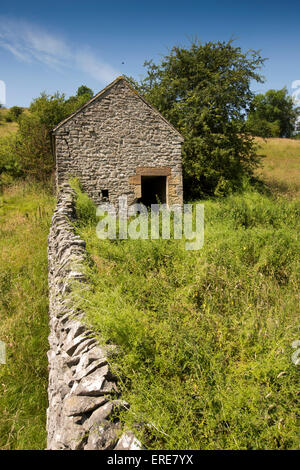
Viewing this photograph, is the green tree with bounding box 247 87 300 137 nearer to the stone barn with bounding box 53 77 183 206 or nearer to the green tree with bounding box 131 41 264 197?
the green tree with bounding box 131 41 264 197

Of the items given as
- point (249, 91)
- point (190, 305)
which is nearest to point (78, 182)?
point (190, 305)

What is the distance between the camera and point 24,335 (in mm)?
4086

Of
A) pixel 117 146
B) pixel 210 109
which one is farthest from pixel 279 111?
pixel 117 146

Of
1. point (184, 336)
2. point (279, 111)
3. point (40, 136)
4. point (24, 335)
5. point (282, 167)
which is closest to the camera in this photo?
point (184, 336)

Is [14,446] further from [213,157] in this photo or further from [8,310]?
[213,157]

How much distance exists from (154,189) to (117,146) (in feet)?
11.0

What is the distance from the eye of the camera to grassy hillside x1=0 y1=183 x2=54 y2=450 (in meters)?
2.79

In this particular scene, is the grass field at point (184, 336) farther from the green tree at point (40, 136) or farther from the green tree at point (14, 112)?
the green tree at point (14, 112)

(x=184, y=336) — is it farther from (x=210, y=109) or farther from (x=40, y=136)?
(x=40, y=136)

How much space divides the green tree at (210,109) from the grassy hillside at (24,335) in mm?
9363

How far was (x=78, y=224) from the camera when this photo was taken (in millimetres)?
6770

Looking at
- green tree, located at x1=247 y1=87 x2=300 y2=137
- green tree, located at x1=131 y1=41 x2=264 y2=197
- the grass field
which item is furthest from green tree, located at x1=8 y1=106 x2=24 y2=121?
the grass field

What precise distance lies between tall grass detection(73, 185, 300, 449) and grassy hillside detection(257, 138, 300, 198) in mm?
13520

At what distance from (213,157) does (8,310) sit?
12.9 meters
